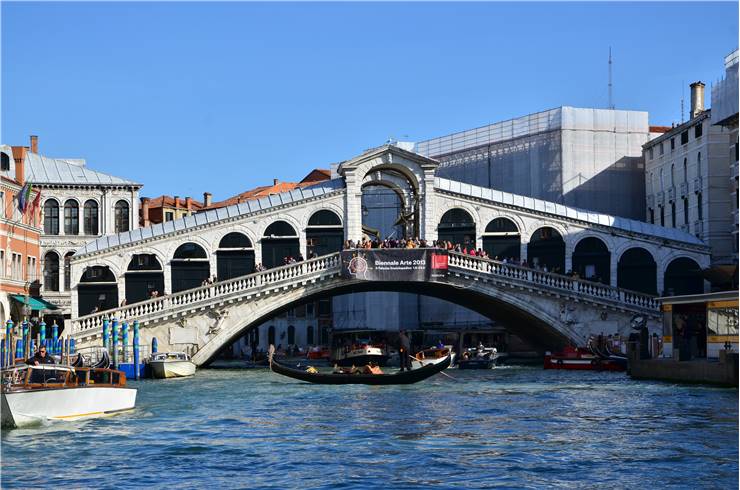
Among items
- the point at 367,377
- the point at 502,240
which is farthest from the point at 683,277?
the point at 367,377

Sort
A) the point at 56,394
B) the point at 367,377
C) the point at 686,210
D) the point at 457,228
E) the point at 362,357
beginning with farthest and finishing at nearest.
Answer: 1. the point at 686,210
2. the point at 457,228
3. the point at 362,357
4. the point at 367,377
5. the point at 56,394

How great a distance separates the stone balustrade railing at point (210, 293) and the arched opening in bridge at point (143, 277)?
240cm

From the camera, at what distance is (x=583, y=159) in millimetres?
52594

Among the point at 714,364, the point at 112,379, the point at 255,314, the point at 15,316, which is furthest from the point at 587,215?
the point at 112,379

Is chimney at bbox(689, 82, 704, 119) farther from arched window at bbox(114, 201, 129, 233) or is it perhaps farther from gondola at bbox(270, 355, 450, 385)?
arched window at bbox(114, 201, 129, 233)

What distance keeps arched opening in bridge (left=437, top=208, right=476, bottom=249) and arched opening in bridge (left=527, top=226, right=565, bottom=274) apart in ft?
6.59

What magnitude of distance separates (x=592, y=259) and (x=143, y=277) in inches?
581

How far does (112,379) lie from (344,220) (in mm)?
18872

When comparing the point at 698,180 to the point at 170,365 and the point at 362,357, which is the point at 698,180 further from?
the point at 170,365

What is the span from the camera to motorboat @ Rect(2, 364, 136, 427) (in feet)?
70.4

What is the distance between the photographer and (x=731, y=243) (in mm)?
43719

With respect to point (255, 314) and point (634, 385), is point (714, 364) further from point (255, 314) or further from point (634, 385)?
point (255, 314)

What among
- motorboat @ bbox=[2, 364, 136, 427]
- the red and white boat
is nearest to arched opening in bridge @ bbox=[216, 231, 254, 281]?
the red and white boat

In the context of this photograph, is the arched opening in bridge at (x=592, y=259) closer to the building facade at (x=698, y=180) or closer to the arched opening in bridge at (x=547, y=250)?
the arched opening in bridge at (x=547, y=250)
